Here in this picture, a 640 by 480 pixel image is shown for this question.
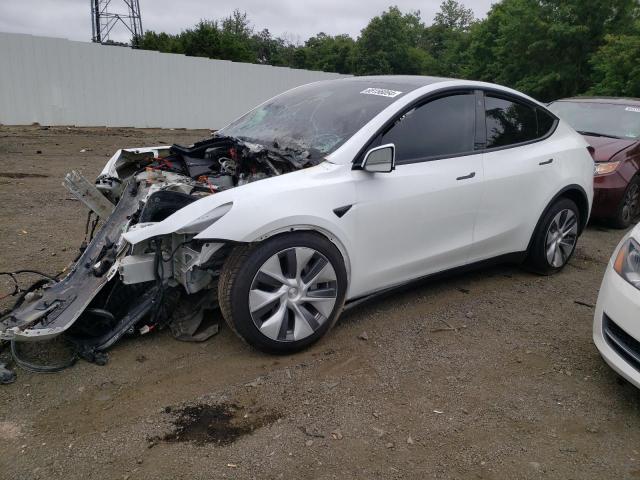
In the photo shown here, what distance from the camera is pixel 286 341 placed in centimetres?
309

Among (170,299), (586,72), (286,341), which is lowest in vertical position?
(286,341)

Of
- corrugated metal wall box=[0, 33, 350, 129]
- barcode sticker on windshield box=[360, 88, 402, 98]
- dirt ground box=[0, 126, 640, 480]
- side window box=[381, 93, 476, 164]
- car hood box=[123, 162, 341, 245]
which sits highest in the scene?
corrugated metal wall box=[0, 33, 350, 129]

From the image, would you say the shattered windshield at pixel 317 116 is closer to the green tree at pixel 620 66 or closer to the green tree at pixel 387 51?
the green tree at pixel 620 66

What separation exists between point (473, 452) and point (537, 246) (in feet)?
8.33

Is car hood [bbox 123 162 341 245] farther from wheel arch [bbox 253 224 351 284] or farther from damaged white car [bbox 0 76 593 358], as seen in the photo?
wheel arch [bbox 253 224 351 284]

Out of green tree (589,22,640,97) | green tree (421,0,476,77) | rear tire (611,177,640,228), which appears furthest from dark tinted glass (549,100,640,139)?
green tree (421,0,476,77)

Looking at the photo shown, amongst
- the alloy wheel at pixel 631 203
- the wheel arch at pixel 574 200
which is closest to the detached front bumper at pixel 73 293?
the wheel arch at pixel 574 200

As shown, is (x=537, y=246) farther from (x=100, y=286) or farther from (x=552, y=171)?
(x=100, y=286)

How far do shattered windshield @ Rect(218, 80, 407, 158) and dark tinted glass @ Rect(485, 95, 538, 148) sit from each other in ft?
2.76

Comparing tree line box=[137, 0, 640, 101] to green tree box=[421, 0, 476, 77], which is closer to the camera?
tree line box=[137, 0, 640, 101]

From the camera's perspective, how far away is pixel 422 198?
3.43 metres

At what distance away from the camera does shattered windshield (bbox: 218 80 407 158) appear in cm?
346

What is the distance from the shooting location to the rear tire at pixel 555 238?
A: 14.4 feet

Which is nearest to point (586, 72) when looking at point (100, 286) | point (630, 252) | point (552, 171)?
point (552, 171)
